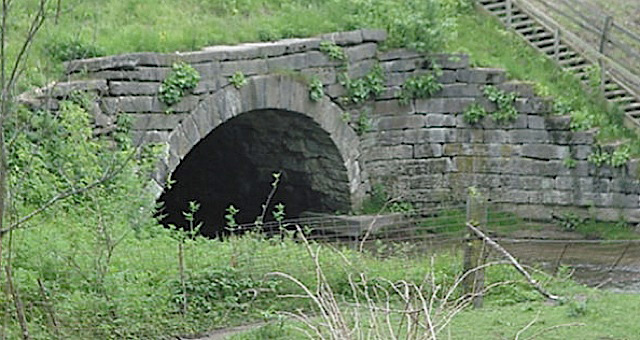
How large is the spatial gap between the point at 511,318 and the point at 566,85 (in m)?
8.84

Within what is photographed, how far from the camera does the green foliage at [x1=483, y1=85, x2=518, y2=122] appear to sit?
683 inches

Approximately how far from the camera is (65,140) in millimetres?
11898

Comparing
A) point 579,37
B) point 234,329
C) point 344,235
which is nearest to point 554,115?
point 579,37

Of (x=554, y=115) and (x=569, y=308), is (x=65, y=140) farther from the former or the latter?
(x=554, y=115)

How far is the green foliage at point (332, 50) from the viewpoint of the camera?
1620cm

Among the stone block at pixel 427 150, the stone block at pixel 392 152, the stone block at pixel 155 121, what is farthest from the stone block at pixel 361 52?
the stone block at pixel 155 121

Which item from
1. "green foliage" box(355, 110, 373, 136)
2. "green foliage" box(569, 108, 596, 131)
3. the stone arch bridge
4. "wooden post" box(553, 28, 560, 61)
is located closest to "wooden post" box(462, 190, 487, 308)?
the stone arch bridge

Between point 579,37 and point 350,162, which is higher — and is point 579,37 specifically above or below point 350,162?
above

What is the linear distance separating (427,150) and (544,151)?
1.59 metres

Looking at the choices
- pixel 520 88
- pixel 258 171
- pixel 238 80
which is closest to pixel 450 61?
pixel 520 88

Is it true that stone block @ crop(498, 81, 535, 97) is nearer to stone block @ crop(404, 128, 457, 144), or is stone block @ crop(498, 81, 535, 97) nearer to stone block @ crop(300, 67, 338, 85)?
stone block @ crop(404, 128, 457, 144)

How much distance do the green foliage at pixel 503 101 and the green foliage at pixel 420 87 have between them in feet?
2.24

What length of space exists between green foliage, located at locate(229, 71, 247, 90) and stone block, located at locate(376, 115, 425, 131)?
3043mm

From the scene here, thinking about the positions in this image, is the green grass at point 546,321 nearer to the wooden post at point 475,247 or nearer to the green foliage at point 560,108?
the wooden post at point 475,247
